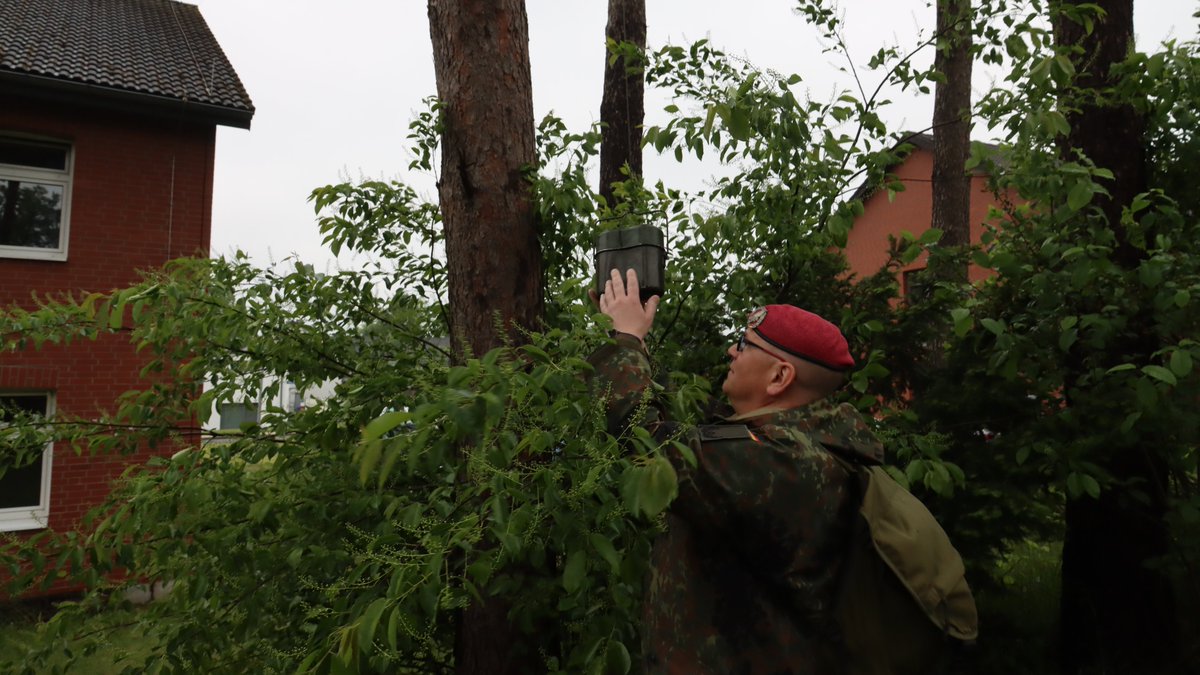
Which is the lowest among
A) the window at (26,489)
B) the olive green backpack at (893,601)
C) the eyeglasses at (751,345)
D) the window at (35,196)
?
the window at (26,489)

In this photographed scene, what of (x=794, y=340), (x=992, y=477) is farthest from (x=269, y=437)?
(x=992, y=477)

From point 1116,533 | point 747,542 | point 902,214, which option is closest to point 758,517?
point 747,542

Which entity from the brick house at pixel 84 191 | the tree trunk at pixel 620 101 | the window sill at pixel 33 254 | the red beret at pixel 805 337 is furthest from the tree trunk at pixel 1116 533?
the window sill at pixel 33 254

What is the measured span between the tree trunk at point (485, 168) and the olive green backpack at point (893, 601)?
1.34 meters

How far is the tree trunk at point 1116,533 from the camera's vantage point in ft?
15.3

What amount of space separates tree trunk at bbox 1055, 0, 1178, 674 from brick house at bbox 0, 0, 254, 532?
765 centimetres

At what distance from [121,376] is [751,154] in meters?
8.14

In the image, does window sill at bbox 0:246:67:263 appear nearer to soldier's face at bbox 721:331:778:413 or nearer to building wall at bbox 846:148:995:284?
soldier's face at bbox 721:331:778:413

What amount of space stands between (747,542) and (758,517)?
3.3 inches

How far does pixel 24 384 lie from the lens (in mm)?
7965

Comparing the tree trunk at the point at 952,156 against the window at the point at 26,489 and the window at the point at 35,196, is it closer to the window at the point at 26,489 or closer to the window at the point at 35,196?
the window at the point at 35,196

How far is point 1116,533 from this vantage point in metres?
4.79

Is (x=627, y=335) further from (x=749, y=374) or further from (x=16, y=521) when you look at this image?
(x=16, y=521)

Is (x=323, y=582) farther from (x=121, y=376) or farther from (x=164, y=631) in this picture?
(x=121, y=376)
